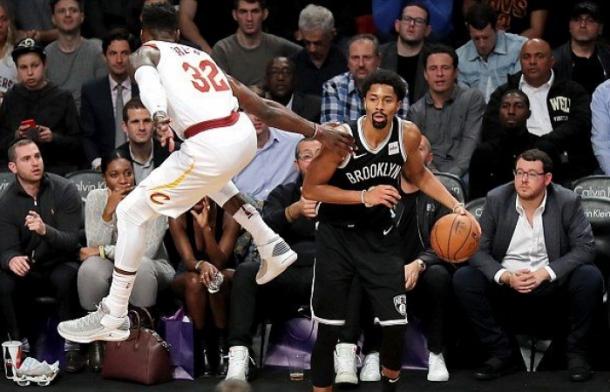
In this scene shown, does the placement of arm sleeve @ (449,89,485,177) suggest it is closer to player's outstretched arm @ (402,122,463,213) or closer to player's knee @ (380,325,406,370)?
player's outstretched arm @ (402,122,463,213)

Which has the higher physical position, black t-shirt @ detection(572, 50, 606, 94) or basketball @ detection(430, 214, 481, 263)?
black t-shirt @ detection(572, 50, 606, 94)

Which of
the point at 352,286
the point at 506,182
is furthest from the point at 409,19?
the point at 352,286

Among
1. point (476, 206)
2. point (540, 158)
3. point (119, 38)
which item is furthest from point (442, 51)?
point (119, 38)

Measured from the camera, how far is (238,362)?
1020 cm

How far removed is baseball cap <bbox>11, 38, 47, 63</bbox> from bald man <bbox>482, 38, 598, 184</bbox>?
370 cm

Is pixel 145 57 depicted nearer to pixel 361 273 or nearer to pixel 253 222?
pixel 253 222

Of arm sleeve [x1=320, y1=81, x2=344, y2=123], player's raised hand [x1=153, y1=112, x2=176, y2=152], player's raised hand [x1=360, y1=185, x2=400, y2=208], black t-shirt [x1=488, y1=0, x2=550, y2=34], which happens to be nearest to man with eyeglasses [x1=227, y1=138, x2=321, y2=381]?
arm sleeve [x1=320, y1=81, x2=344, y2=123]

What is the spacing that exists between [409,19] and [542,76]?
4.30ft

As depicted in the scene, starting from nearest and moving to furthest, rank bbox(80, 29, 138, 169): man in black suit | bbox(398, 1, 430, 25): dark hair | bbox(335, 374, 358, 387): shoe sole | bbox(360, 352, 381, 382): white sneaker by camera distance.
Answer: bbox(335, 374, 358, 387): shoe sole
bbox(360, 352, 381, 382): white sneaker
bbox(80, 29, 138, 169): man in black suit
bbox(398, 1, 430, 25): dark hair

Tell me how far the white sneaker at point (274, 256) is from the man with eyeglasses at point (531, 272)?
1.65m

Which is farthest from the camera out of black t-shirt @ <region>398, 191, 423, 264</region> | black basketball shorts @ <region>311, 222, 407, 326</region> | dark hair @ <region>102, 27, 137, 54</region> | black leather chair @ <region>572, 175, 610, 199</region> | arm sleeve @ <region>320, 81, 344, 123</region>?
dark hair @ <region>102, 27, 137, 54</region>

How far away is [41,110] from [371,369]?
12.3 ft

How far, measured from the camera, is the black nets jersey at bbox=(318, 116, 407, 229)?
9094mm

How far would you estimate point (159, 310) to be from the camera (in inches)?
432
